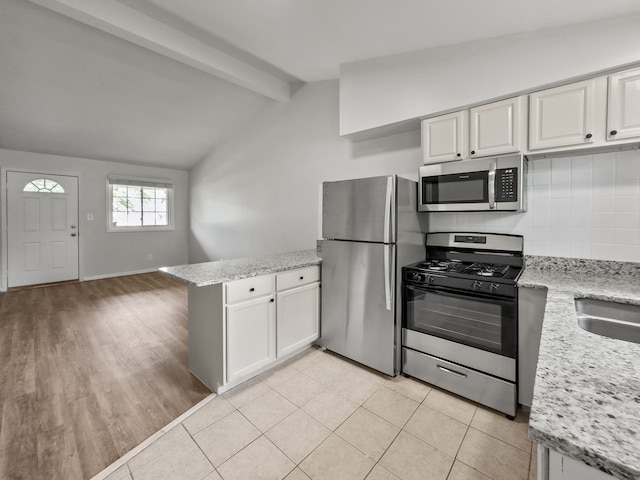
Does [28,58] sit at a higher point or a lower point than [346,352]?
higher

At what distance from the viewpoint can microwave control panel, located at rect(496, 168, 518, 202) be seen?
1.96 m

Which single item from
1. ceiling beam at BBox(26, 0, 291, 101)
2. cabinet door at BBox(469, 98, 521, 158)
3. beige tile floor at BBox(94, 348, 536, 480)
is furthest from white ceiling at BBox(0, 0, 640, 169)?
beige tile floor at BBox(94, 348, 536, 480)

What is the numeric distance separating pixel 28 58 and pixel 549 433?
15.5 ft

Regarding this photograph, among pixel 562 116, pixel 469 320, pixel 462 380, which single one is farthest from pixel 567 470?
pixel 562 116

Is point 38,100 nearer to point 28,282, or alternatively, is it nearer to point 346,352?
point 28,282

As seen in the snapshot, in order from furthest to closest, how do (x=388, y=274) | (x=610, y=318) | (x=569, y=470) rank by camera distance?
(x=388, y=274) → (x=610, y=318) → (x=569, y=470)

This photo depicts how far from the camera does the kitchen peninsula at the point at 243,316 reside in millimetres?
1997

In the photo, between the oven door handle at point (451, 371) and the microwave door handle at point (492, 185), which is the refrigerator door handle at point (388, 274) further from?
the microwave door handle at point (492, 185)

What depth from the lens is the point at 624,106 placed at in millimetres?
1631

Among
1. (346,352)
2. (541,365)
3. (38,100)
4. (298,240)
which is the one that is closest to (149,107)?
(38,100)

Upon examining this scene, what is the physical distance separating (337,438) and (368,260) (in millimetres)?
1195

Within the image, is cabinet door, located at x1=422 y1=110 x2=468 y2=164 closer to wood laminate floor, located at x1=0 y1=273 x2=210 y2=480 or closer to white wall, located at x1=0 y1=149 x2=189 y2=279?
wood laminate floor, located at x1=0 y1=273 x2=210 y2=480

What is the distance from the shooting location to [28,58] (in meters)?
2.99

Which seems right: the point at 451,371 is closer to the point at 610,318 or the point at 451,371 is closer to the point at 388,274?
the point at 388,274
